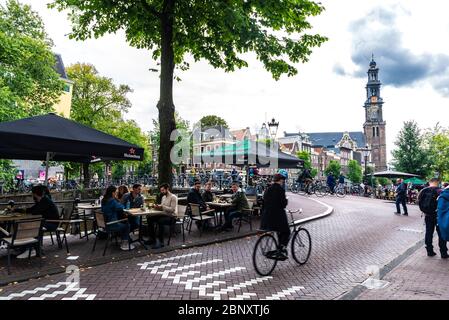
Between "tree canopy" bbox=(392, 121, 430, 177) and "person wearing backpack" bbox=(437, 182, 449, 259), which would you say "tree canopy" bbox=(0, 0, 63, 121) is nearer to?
"person wearing backpack" bbox=(437, 182, 449, 259)

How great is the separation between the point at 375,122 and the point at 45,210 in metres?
110

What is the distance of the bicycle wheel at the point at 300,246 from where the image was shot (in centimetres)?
709

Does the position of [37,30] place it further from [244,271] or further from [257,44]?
[244,271]

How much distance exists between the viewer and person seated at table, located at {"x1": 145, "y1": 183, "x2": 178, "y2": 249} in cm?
830

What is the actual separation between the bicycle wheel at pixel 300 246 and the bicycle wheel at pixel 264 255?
2.54ft

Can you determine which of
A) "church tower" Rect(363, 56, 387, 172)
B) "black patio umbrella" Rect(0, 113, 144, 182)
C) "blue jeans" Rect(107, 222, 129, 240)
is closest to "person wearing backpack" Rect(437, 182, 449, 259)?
"blue jeans" Rect(107, 222, 129, 240)

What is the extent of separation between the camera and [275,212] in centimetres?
641

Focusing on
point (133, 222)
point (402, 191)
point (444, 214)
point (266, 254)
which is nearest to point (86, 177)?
point (133, 222)

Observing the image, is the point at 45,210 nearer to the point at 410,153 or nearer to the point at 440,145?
the point at 410,153

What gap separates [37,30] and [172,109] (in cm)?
1689

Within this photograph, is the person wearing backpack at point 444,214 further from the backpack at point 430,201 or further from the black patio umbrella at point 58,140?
the black patio umbrella at point 58,140

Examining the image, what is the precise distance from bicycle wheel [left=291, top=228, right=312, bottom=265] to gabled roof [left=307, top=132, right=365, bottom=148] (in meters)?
99.2
